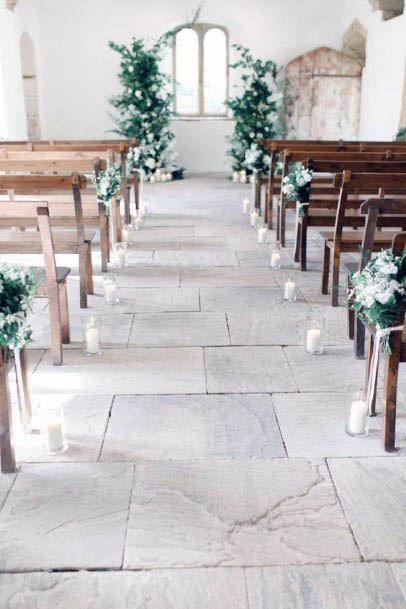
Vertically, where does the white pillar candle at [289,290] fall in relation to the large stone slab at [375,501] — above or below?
above

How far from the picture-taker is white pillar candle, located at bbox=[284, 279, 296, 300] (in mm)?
4816

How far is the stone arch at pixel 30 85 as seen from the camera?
11703 mm

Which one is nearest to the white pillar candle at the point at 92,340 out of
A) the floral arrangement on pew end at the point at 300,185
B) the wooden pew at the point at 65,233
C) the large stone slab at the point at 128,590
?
the wooden pew at the point at 65,233

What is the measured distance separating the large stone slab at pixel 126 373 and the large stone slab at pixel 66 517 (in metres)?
0.75

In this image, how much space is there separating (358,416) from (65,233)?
2798 mm

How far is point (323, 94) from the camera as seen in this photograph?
39.0ft

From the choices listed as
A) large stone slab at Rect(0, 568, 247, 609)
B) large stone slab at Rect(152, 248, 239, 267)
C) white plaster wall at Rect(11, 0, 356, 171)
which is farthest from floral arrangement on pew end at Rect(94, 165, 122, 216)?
white plaster wall at Rect(11, 0, 356, 171)

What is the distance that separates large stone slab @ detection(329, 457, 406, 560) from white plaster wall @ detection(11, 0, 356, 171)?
1055cm

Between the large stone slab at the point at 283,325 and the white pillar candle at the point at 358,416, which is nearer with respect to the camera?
the white pillar candle at the point at 358,416

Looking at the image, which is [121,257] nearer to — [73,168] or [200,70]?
[73,168]

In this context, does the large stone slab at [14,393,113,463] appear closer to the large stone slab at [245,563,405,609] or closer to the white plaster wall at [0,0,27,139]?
the large stone slab at [245,563,405,609]

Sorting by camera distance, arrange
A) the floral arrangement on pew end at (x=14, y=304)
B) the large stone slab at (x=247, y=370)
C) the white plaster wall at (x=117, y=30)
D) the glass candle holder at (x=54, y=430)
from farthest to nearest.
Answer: the white plaster wall at (x=117, y=30) → the large stone slab at (x=247, y=370) → the glass candle holder at (x=54, y=430) → the floral arrangement on pew end at (x=14, y=304)

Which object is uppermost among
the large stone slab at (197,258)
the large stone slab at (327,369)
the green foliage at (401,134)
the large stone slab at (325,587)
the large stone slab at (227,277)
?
the green foliage at (401,134)

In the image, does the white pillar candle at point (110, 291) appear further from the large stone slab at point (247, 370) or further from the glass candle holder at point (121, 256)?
the large stone slab at point (247, 370)
